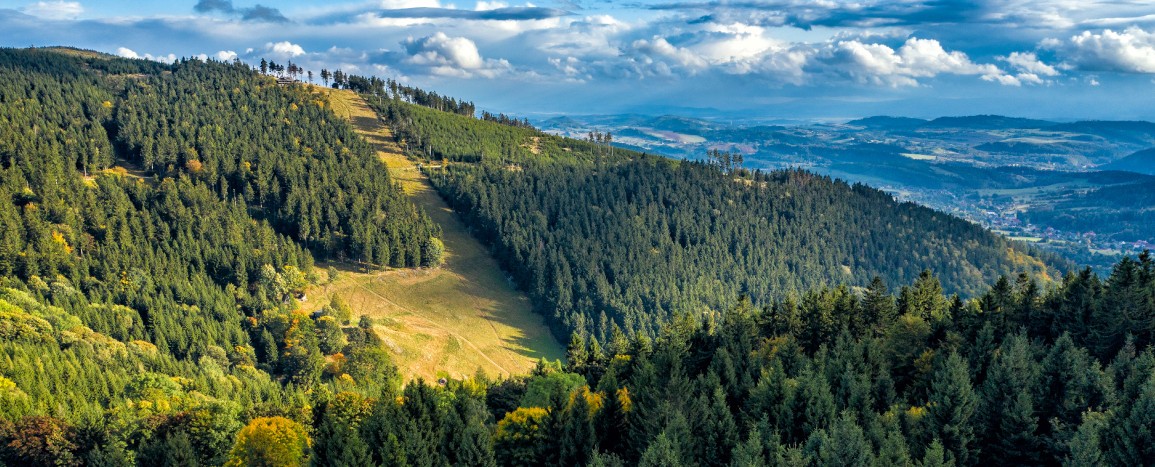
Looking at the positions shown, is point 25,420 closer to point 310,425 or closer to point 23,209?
point 310,425

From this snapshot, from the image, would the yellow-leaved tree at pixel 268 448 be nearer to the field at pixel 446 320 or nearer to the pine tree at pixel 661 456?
the pine tree at pixel 661 456

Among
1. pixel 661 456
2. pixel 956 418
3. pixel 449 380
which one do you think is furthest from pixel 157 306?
pixel 956 418

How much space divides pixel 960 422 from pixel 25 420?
9861cm

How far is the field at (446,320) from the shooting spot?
497ft

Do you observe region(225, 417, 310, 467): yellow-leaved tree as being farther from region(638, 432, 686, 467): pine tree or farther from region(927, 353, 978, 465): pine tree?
region(927, 353, 978, 465): pine tree

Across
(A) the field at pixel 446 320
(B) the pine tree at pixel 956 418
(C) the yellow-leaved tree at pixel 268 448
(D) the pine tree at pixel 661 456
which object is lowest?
(A) the field at pixel 446 320

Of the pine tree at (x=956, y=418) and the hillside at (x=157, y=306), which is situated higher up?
the pine tree at (x=956, y=418)

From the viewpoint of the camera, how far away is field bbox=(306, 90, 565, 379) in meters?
152

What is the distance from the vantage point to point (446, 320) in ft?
564

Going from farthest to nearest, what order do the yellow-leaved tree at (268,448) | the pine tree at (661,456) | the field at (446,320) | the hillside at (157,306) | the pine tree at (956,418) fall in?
1. the field at (446,320)
2. the hillside at (157,306)
3. the yellow-leaved tree at (268,448)
4. the pine tree at (956,418)
5. the pine tree at (661,456)

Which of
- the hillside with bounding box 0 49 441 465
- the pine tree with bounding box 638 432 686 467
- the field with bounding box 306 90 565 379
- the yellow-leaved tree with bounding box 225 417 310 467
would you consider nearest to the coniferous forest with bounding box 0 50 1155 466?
the pine tree with bounding box 638 432 686 467

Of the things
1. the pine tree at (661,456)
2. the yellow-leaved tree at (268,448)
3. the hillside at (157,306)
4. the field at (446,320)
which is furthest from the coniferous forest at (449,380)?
the field at (446,320)

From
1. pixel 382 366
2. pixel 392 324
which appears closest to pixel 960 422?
pixel 382 366

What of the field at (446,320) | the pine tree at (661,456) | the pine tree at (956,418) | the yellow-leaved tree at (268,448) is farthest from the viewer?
the field at (446,320)
